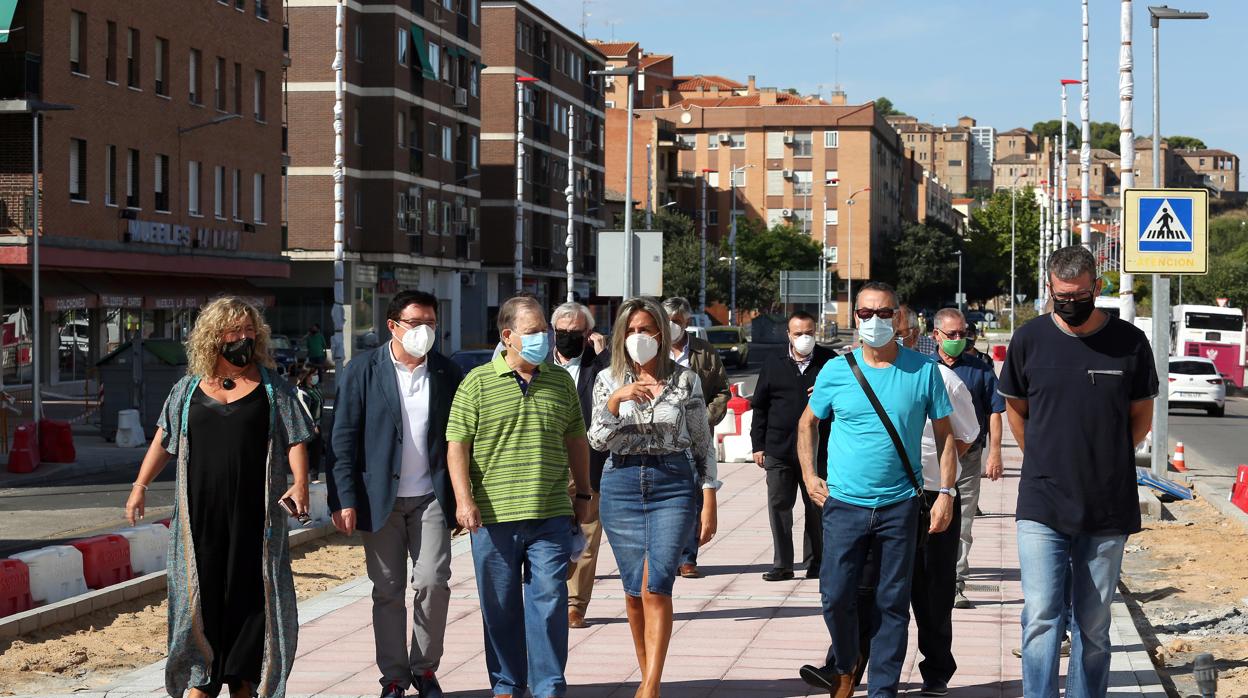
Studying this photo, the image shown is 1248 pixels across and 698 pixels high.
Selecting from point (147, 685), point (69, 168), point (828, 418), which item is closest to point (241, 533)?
point (147, 685)

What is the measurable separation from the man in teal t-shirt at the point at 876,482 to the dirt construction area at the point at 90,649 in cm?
363

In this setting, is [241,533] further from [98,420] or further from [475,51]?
[475,51]

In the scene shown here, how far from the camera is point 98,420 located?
31.7 meters

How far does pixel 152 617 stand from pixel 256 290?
137 feet

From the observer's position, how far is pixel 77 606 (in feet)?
32.4

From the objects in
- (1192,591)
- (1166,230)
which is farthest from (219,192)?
(1192,591)

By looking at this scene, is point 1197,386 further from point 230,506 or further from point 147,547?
point 230,506

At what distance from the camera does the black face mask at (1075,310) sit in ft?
20.4

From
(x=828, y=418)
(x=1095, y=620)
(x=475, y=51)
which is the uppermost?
(x=475, y=51)

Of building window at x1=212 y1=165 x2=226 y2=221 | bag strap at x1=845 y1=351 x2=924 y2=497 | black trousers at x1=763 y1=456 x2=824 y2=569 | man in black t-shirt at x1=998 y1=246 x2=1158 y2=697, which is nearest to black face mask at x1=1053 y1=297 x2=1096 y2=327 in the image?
man in black t-shirt at x1=998 y1=246 x2=1158 y2=697

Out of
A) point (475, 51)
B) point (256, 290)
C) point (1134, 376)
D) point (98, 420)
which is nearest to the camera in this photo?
point (1134, 376)

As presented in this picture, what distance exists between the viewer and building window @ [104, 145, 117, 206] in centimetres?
3950

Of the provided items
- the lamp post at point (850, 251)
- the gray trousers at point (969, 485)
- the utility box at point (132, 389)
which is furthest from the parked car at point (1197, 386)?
the lamp post at point (850, 251)

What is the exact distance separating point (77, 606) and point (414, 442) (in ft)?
12.1
